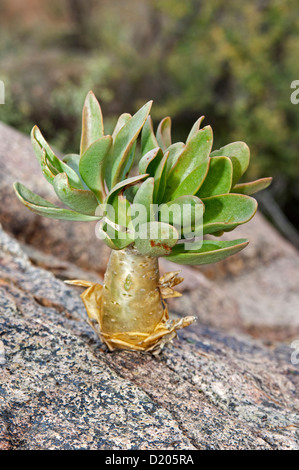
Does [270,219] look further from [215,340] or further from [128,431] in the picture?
[128,431]

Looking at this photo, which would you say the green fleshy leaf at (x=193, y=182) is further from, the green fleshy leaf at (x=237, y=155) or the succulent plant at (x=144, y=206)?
the green fleshy leaf at (x=237, y=155)

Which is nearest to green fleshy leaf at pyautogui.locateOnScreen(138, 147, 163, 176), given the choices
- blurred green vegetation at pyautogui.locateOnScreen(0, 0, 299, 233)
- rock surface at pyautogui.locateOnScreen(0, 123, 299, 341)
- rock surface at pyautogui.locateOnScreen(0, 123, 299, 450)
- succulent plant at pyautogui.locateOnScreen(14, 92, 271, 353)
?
succulent plant at pyautogui.locateOnScreen(14, 92, 271, 353)

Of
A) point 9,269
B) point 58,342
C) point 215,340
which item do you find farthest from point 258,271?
point 58,342

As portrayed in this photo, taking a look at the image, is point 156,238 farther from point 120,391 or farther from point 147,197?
point 120,391

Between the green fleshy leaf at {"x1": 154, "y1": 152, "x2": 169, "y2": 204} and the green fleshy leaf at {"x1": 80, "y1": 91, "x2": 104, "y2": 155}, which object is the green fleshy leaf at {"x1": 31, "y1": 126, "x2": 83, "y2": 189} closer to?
the green fleshy leaf at {"x1": 80, "y1": 91, "x2": 104, "y2": 155}

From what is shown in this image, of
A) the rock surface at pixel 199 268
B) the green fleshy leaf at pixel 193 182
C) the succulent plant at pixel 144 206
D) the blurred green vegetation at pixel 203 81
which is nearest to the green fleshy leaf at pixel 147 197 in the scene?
the succulent plant at pixel 144 206
